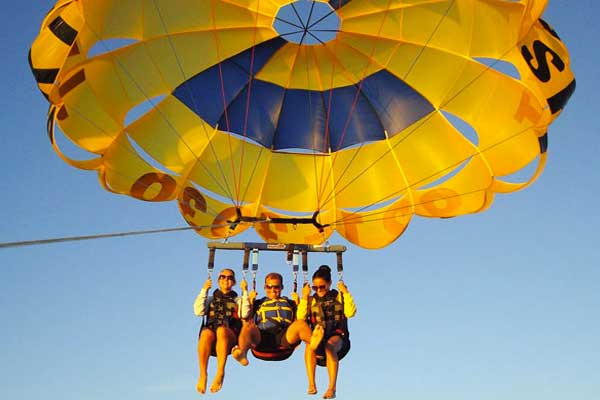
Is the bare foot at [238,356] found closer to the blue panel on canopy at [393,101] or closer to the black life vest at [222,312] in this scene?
the black life vest at [222,312]

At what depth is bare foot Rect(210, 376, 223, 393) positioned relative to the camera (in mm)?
9242

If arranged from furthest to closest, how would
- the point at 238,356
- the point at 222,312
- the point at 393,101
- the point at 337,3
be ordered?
the point at 393,101 → the point at 337,3 → the point at 222,312 → the point at 238,356

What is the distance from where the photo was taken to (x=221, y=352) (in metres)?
9.28

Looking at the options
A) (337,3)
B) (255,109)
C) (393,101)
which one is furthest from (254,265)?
(337,3)

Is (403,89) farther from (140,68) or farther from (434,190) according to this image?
(140,68)

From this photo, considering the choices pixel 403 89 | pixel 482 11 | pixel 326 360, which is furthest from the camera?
pixel 403 89

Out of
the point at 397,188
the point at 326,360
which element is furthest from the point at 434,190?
the point at 326,360

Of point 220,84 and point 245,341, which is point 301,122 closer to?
point 220,84

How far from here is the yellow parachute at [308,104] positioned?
32.5ft

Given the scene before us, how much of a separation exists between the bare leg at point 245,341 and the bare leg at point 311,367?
578mm

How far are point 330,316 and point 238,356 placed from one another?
1.10 metres

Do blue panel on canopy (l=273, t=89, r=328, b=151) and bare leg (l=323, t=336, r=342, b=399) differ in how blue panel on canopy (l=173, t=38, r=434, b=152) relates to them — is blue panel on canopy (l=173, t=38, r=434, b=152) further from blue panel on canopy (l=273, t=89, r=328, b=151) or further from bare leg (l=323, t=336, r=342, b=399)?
bare leg (l=323, t=336, r=342, b=399)

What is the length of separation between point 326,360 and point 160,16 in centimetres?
447

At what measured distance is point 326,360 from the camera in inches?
369
